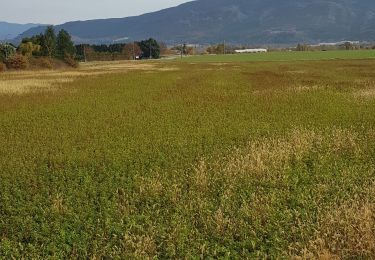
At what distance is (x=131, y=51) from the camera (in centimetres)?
17550

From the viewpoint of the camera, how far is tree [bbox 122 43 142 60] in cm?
17438

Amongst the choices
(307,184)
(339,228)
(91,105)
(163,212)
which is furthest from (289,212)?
(91,105)

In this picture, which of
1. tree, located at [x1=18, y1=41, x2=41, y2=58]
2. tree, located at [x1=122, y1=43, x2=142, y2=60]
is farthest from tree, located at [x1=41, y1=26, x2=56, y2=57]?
tree, located at [x1=122, y1=43, x2=142, y2=60]

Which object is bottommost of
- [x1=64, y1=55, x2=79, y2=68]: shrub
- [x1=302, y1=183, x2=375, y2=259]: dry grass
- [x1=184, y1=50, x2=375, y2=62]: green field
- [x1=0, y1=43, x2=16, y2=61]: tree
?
[x1=302, y1=183, x2=375, y2=259]: dry grass

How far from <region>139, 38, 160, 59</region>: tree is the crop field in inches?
6066

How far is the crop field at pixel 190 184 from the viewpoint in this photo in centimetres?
A: 958

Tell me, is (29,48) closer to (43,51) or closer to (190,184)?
(43,51)

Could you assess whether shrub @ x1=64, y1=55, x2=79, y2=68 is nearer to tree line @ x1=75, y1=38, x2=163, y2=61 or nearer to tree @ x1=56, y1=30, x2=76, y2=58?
tree @ x1=56, y1=30, x2=76, y2=58

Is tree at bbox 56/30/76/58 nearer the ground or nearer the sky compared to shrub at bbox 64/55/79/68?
nearer the sky

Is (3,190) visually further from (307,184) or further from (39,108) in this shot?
(39,108)

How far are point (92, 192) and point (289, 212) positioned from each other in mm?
5382

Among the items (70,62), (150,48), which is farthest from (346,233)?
(150,48)

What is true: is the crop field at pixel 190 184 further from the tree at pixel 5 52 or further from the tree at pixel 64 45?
the tree at pixel 64 45

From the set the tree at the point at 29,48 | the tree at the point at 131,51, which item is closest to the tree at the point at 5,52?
the tree at the point at 29,48
